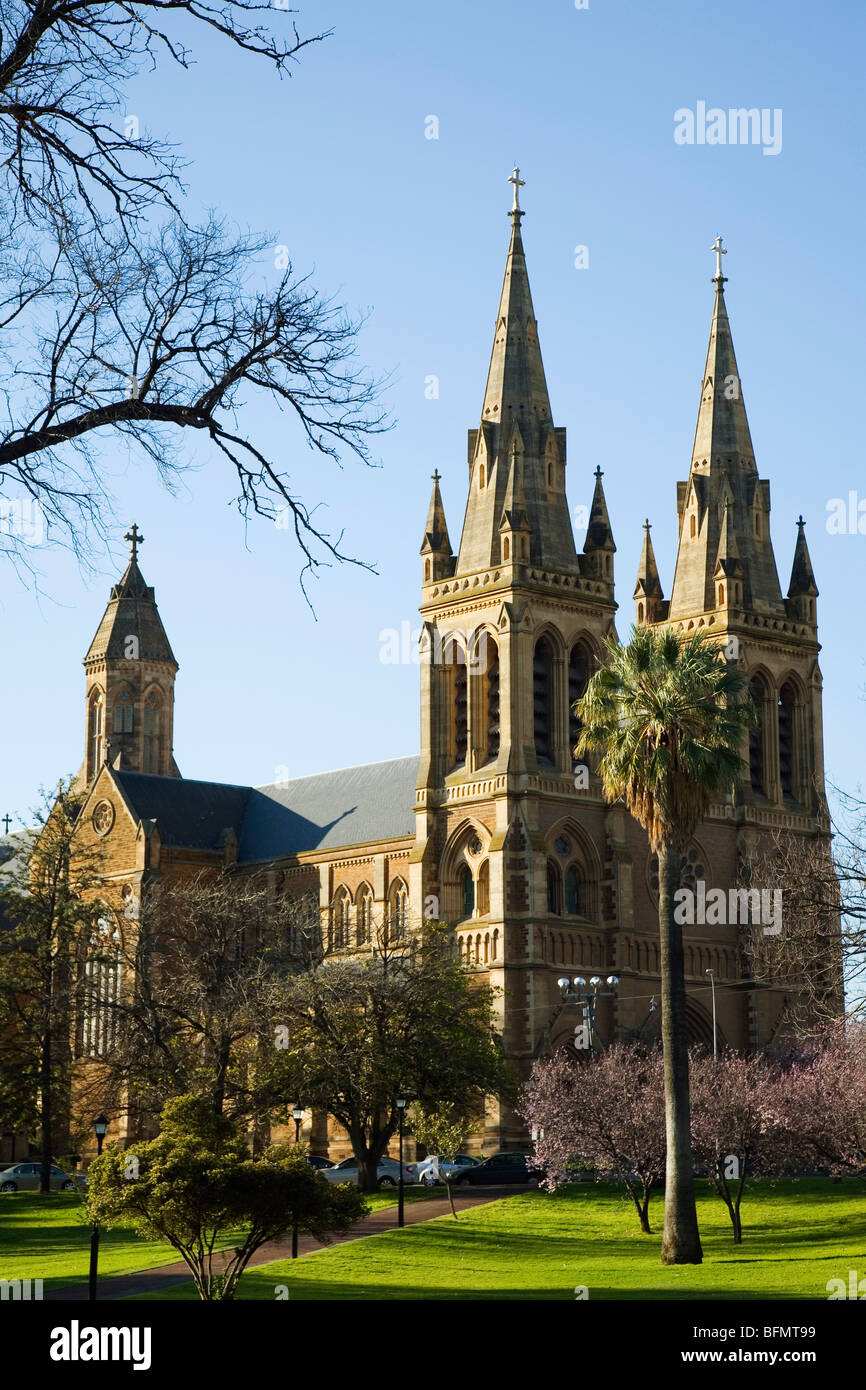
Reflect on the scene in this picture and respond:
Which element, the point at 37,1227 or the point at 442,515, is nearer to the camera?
the point at 37,1227

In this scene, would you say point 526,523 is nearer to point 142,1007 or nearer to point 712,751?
point 142,1007

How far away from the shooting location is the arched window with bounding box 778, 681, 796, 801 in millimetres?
83938

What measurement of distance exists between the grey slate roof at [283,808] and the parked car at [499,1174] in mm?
24023

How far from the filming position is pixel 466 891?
72562 mm

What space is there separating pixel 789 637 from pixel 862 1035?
134ft

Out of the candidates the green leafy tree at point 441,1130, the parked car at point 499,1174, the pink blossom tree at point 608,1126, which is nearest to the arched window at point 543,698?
the parked car at point 499,1174

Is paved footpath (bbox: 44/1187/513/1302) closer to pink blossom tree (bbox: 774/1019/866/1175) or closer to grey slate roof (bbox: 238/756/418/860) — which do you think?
pink blossom tree (bbox: 774/1019/866/1175)

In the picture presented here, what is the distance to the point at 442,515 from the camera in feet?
256

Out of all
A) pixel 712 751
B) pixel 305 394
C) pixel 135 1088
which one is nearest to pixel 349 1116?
pixel 135 1088

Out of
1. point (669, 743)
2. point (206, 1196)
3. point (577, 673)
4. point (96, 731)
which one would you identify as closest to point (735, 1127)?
point (669, 743)

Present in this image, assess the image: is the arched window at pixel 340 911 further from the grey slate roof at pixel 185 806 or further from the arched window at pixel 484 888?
the grey slate roof at pixel 185 806

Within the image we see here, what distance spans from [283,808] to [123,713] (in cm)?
1805

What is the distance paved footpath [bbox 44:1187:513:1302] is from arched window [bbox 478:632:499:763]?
70.5 feet

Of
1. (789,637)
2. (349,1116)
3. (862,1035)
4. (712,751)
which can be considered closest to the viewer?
(712,751)
